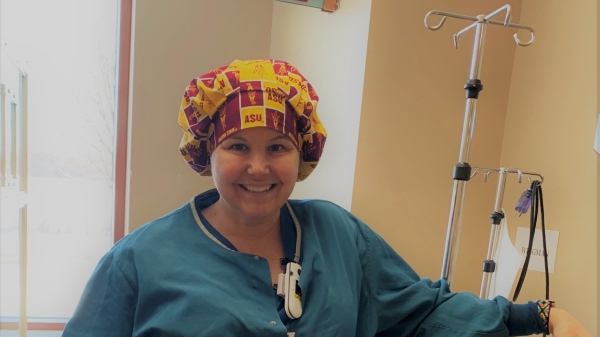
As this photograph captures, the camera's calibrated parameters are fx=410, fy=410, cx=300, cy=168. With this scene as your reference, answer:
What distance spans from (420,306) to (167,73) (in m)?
1.23

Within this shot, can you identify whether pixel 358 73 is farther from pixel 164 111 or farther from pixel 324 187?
pixel 164 111

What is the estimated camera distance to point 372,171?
1.33 meters

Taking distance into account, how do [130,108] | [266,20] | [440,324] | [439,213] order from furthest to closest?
[266,20]
[130,108]
[439,213]
[440,324]

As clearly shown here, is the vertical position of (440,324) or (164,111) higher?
(164,111)

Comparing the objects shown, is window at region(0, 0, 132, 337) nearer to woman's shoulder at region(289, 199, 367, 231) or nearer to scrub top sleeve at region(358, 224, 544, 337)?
woman's shoulder at region(289, 199, 367, 231)

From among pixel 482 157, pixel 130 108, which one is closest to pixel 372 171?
pixel 482 157

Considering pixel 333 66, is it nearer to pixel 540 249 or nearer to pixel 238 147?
pixel 238 147

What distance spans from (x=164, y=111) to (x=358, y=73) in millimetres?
779

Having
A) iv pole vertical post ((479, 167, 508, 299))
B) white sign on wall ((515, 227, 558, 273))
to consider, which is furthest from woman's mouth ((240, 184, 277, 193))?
white sign on wall ((515, 227, 558, 273))

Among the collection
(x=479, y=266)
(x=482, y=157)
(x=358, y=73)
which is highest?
(x=358, y=73)

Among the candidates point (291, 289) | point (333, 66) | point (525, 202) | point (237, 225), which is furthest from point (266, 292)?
point (333, 66)

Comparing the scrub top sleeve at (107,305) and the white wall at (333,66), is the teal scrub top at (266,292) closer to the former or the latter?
the scrub top sleeve at (107,305)

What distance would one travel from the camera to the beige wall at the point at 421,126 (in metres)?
1.31

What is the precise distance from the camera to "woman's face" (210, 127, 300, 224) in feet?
2.87
